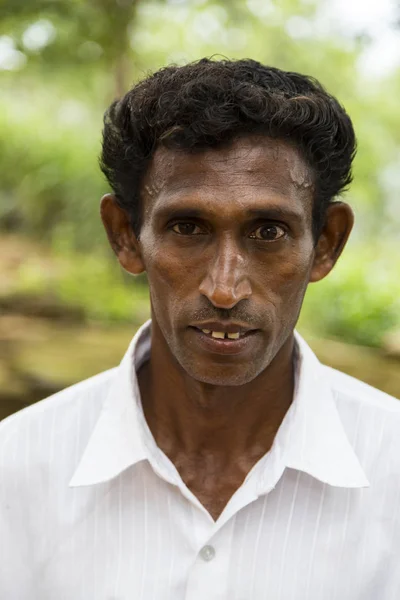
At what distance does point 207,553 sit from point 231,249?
2.44 feet

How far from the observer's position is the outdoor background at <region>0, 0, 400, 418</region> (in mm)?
6613

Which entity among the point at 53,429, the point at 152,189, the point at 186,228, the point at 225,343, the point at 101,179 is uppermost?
the point at 101,179

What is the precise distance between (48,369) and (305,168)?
4279 millimetres

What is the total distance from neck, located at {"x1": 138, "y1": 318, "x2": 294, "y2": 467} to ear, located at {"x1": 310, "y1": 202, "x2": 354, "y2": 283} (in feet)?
0.70

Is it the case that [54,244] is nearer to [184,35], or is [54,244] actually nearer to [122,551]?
[184,35]

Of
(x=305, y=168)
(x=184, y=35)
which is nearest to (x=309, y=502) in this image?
(x=305, y=168)

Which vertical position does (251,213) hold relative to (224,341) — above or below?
above

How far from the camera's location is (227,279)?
1818mm

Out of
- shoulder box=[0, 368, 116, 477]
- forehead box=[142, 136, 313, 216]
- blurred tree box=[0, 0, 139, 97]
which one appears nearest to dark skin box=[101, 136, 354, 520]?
forehead box=[142, 136, 313, 216]

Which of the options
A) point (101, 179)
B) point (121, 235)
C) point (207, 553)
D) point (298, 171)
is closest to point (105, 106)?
point (101, 179)

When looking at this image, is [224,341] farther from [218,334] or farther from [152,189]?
[152,189]

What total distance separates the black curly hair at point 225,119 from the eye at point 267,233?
0.19m

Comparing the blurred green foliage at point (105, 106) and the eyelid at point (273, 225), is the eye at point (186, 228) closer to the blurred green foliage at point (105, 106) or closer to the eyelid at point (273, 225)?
the eyelid at point (273, 225)

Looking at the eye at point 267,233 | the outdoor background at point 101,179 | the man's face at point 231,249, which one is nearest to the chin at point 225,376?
the man's face at point 231,249
